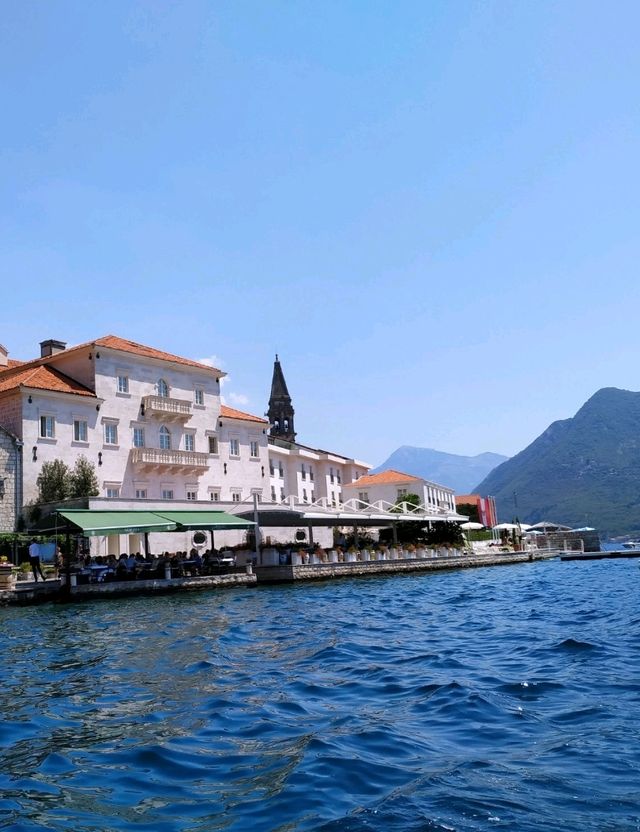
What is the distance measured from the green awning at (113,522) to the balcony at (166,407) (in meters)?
13.5

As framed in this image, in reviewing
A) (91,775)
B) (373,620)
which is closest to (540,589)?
(373,620)

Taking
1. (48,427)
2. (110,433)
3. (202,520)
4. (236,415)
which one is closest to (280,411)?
(236,415)

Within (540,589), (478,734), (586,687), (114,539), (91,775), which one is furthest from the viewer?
(114,539)

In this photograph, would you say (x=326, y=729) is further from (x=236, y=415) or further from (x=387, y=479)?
(x=387, y=479)

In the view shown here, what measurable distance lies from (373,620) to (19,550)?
74.2ft

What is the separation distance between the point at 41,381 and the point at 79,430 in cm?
329

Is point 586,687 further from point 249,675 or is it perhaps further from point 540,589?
point 540,589

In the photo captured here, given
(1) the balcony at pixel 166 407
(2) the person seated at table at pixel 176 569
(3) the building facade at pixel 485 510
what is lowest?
(2) the person seated at table at pixel 176 569

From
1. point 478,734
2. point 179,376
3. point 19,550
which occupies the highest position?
point 179,376

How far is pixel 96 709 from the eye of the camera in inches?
367

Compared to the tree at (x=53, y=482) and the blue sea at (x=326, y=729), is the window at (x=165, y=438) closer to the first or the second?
the tree at (x=53, y=482)

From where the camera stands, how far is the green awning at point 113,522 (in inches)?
1160

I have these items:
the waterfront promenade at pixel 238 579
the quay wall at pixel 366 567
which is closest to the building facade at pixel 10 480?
the waterfront promenade at pixel 238 579

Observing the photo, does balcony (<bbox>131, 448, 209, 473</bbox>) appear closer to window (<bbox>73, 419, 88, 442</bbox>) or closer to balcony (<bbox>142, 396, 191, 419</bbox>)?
balcony (<bbox>142, 396, 191, 419</bbox>)
